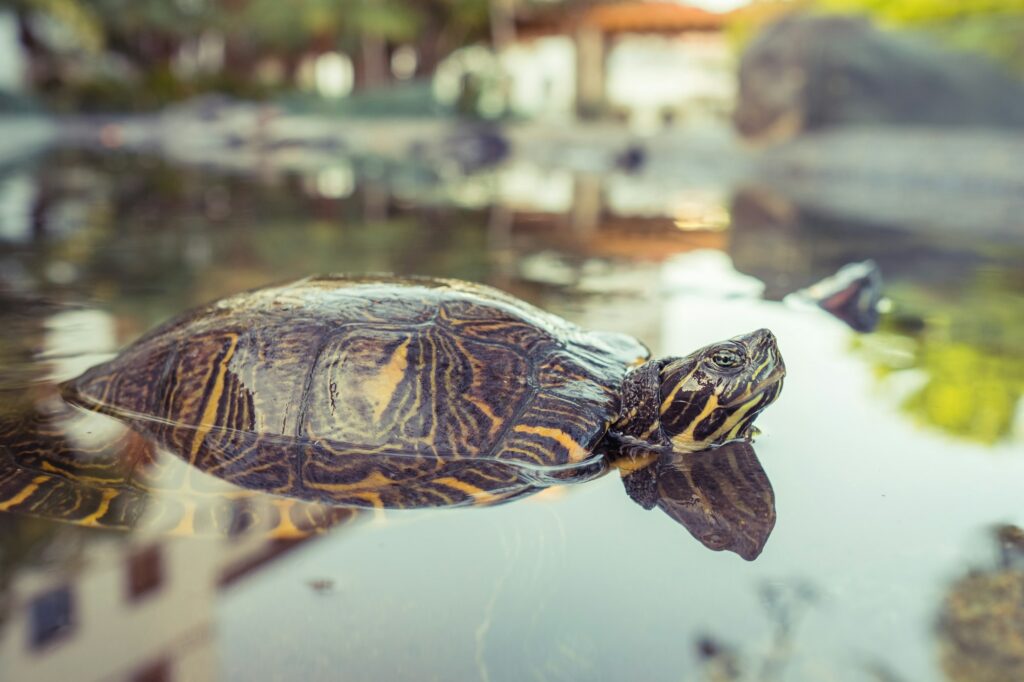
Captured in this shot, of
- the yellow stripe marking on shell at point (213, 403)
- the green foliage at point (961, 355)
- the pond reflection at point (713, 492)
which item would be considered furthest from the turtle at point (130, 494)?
the green foliage at point (961, 355)

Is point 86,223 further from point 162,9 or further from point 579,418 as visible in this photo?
point 162,9

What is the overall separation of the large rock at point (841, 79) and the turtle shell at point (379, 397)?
1148 centimetres

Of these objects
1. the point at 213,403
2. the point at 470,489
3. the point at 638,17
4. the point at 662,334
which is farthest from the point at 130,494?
the point at 638,17

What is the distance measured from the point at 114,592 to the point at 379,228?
4.98 m

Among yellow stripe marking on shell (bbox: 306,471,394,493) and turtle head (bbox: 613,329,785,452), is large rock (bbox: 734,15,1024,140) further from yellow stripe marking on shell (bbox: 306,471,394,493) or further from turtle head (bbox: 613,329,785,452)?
yellow stripe marking on shell (bbox: 306,471,394,493)

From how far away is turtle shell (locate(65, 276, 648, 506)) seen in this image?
2.07 metres

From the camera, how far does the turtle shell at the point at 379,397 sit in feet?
6.78

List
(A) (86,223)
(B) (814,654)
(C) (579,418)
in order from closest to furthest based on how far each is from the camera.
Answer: (B) (814,654), (C) (579,418), (A) (86,223)

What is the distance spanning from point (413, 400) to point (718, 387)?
710 mm

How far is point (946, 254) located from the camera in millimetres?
5496

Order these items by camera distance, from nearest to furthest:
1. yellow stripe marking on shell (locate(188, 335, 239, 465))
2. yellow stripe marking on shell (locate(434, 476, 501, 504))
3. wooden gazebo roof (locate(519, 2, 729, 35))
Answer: yellow stripe marking on shell (locate(434, 476, 501, 504)) < yellow stripe marking on shell (locate(188, 335, 239, 465)) < wooden gazebo roof (locate(519, 2, 729, 35))

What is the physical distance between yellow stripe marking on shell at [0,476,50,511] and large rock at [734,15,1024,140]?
12297 millimetres

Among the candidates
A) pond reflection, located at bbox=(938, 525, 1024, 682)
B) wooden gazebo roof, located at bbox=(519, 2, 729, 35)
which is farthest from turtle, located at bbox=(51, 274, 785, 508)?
wooden gazebo roof, located at bbox=(519, 2, 729, 35)

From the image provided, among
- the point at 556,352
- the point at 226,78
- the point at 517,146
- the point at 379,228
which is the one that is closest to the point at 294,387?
the point at 556,352
